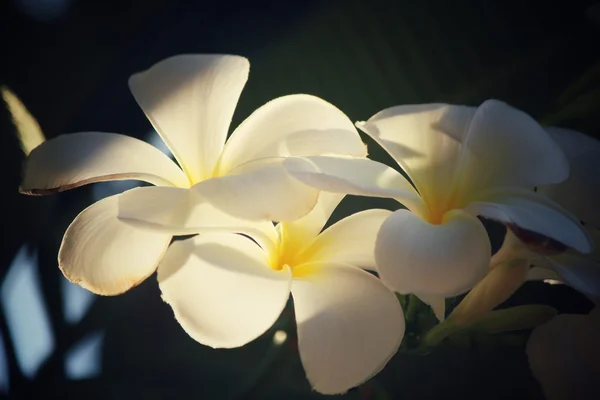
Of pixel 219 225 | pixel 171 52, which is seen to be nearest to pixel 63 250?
pixel 219 225

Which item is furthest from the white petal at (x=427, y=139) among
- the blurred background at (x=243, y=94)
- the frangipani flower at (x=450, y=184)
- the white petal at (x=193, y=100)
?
the blurred background at (x=243, y=94)

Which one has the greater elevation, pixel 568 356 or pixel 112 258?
pixel 112 258

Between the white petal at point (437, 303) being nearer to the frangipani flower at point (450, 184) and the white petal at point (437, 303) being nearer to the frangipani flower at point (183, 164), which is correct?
the frangipani flower at point (450, 184)

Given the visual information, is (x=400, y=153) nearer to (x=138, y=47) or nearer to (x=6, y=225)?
(x=138, y=47)

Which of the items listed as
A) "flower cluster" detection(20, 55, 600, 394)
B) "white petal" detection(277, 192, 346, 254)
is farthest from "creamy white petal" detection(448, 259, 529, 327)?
"white petal" detection(277, 192, 346, 254)

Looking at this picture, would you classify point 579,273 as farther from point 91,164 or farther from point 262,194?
point 91,164

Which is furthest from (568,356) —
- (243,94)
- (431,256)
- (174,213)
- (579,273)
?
(243,94)
